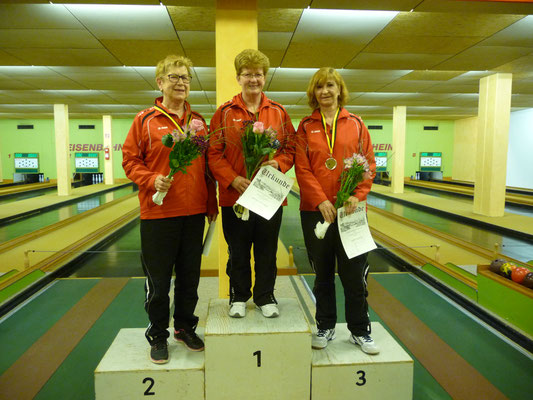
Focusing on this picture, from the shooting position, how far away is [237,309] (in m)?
2.21

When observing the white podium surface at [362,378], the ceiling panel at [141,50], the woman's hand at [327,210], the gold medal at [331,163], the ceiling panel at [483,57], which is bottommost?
the white podium surface at [362,378]

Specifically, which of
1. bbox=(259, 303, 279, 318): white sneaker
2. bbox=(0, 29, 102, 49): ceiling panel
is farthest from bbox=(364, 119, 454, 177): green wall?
bbox=(259, 303, 279, 318): white sneaker

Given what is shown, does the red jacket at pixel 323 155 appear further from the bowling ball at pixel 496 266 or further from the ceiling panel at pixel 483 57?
the ceiling panel at pixel 483 57

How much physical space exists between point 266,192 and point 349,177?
448 mm

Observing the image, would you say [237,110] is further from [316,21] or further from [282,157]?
[316,21]

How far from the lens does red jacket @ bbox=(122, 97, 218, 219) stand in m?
2.05

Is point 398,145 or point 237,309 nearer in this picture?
point 237,309

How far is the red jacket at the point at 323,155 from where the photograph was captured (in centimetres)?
215

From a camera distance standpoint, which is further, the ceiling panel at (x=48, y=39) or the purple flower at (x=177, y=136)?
the ceiling panel at (x=48, y=39)

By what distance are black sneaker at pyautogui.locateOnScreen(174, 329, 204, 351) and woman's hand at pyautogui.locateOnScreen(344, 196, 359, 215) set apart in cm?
113

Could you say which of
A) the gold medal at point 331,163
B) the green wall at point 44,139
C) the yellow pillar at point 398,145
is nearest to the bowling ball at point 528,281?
the gold medal at point 331,163

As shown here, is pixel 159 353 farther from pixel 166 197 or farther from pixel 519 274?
pixel 519 274

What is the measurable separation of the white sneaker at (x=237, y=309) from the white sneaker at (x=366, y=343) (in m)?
0.67

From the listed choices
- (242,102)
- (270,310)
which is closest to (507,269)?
(270,310)
